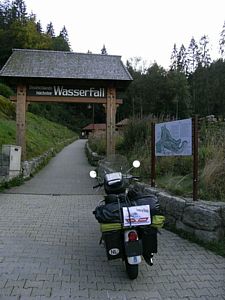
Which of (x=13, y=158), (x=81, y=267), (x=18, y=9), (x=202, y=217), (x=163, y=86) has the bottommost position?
(x=81, y=267)

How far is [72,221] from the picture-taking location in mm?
7566

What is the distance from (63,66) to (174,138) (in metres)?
10.9

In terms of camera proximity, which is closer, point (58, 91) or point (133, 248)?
point (133, 248)

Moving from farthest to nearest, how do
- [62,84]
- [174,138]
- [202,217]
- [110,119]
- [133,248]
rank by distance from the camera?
[110,119] → [62,84] → [174,138] → [202,217] → [133,248]

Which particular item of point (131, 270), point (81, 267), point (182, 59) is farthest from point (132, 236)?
point (182, 59)

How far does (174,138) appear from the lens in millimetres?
7238

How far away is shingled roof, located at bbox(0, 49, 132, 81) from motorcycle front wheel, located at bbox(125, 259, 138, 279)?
12138 mm

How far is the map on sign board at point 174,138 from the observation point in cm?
671

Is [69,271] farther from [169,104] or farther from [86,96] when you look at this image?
[169,104]

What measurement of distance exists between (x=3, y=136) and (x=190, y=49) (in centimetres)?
7177

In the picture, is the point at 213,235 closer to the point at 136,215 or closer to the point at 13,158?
the point at 136,215

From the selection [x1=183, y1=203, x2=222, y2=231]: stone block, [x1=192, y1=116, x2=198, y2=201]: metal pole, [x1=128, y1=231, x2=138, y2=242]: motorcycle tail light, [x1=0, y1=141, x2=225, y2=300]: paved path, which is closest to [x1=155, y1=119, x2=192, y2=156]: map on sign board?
[x1=192, y1=116, x2=198, y2=201]: metal pole

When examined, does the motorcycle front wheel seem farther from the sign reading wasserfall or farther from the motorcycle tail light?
the sign reading wasserfall

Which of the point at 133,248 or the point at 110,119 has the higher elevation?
the point at 110,119
